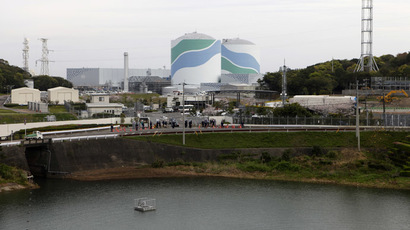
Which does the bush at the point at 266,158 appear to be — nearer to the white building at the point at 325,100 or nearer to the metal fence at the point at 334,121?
the metal fence at the point at 334,121

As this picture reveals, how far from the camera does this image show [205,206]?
30766mm

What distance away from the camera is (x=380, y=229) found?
2670 centimetres

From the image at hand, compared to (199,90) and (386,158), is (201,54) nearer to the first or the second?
(199,90)

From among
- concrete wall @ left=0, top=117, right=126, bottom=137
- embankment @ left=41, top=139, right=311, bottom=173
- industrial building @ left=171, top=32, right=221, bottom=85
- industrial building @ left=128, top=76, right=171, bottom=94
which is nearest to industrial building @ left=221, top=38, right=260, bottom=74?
industrial building @ left=171, top=32, right=221, bottom=85

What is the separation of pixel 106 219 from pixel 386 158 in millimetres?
23176

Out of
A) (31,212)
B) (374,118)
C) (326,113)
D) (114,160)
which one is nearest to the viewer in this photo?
(31,212)

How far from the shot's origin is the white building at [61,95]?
70.9 metres

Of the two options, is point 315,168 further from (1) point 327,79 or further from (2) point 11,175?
(1) point 327,79

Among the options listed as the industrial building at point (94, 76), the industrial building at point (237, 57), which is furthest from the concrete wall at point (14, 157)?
the industrial building at point (94, 76)

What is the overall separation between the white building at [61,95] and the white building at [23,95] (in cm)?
208

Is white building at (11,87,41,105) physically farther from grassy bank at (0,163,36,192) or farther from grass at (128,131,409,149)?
grassy bank at (0,163,36,192)

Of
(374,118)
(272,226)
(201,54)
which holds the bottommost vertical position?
(272,226)

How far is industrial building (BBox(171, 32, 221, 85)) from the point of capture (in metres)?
120

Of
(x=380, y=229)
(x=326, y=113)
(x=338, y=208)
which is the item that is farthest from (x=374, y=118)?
(x=380, y=229)
